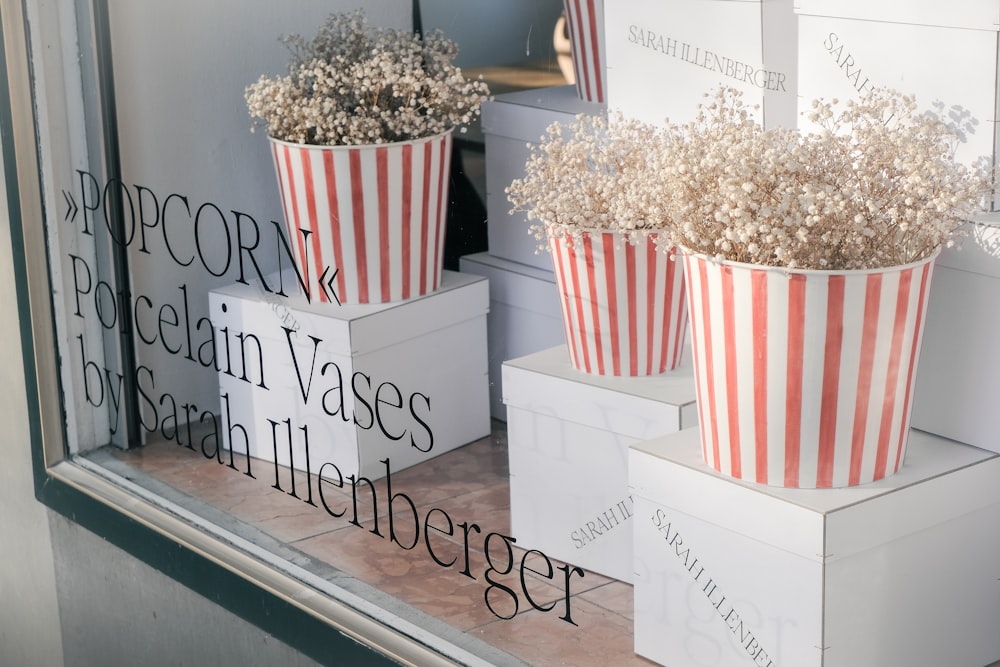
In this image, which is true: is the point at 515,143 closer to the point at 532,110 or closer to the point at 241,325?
the point at 532,110

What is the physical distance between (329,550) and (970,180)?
1.22m

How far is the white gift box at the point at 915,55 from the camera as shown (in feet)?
4.93

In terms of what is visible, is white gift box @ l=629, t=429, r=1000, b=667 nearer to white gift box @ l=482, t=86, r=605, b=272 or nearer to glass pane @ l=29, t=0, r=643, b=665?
glass pane @ l=29, t=0, r=643, b=665

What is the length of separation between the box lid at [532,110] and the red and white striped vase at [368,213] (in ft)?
0.36

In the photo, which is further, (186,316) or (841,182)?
(186,316)

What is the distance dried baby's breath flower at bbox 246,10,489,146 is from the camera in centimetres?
236

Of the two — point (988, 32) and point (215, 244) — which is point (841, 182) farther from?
point (215, 244)

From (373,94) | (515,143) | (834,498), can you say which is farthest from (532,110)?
(834,498)

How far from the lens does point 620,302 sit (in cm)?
194

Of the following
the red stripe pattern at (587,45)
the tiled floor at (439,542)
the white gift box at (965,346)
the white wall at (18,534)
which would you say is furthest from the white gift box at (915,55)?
the white wall at (18,534)

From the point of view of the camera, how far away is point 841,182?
1.48 metres

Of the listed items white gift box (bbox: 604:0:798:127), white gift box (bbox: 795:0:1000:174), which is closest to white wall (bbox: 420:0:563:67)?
white gift box (bbox: 604:0:798:127)

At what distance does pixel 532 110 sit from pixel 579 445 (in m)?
0.69

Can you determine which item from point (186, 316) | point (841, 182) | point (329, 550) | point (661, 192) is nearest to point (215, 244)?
point (186, 316)
